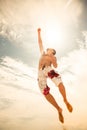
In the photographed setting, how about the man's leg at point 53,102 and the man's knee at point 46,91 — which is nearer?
the man's leg at point 53,102

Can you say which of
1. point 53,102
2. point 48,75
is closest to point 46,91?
point 53,102

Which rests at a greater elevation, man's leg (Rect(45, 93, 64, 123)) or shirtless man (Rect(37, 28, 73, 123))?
shirtless man (Rect(37, 28, 73, 123))

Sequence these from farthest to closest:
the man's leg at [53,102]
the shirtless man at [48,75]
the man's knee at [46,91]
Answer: the man's knee at [46,91] < the man's leg at [53,102] < the shirtless man at [48,75]

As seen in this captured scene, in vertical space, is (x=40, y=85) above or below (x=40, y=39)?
below

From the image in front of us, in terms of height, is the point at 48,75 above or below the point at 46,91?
above

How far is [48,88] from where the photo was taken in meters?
9.43

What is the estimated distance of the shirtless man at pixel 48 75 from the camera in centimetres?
888

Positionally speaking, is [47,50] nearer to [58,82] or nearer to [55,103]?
[58,82]

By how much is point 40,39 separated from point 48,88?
186cm

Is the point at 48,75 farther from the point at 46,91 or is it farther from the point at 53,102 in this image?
the point at 53,102

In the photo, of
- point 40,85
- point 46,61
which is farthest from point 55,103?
point 46,61

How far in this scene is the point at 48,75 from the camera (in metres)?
9.42

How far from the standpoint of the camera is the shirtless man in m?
8.88

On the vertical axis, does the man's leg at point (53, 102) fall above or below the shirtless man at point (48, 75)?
below
